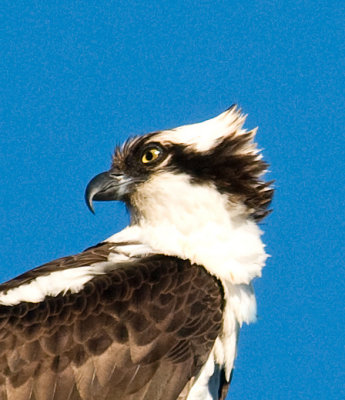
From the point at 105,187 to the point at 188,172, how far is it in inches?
30.5

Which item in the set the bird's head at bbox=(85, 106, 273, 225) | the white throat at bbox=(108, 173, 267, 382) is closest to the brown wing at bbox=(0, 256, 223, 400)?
the white throat at bbox=(108, 173, 267, 382)

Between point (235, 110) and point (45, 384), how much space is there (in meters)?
3.28

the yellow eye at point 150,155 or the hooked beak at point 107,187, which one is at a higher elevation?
the yellow eye at point 150,155

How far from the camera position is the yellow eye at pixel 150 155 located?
13008mm

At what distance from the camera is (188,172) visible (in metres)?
12.8

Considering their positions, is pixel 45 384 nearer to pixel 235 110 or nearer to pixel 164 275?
pixel 164 275

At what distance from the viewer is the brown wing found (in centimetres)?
1165

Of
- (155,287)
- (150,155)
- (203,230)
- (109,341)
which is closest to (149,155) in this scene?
(150,155)

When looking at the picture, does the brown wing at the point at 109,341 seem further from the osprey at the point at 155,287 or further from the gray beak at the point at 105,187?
the gray beak at the point at 105,187

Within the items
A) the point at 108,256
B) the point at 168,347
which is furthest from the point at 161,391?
the point at 108,256

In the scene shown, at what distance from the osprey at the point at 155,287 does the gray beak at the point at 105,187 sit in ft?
0.04

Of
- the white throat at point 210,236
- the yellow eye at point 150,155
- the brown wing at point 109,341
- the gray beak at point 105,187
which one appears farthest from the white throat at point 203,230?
the brown wing at point 109,341

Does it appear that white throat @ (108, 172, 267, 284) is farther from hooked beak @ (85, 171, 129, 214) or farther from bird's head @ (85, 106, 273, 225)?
hooked beak @ (85, 171, 129, 214)

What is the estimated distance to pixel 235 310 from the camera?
12.4 meters
